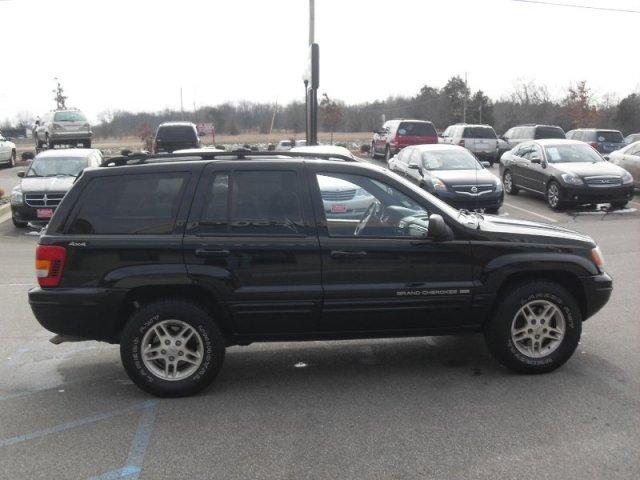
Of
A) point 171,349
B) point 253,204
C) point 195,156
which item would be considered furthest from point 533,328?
point 195,156

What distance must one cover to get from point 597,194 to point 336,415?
12535 millimetres

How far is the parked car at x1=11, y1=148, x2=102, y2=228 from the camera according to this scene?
45.2ft

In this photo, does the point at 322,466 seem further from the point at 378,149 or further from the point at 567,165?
the point at 378,149

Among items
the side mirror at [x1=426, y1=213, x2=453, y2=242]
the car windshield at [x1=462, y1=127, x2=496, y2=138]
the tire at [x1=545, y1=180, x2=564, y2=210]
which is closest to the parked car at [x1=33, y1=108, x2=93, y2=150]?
the car windshield at [x1=462, y1=127, x2=496, y2=138]

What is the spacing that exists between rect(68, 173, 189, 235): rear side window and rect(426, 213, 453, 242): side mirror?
74.7 inches

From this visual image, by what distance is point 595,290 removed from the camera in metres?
5.27

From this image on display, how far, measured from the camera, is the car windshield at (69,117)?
99.7 ft

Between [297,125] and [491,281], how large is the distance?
2385 inches

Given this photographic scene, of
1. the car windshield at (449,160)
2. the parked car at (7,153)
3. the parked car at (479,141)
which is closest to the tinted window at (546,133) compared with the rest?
the parked car at (479,141)

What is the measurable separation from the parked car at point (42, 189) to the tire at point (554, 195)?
11.0m

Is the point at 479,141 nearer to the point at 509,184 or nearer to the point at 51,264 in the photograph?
the point at 509,184

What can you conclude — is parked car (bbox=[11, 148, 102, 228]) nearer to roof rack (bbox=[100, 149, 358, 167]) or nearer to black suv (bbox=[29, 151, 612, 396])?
roof rack (bbox=[100, 149, 358, 167])

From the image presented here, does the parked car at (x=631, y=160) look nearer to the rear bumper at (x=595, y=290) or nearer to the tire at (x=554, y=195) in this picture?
the tire at (x=554, y=195)

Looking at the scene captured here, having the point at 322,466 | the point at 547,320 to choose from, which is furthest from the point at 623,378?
the point at 322,466
